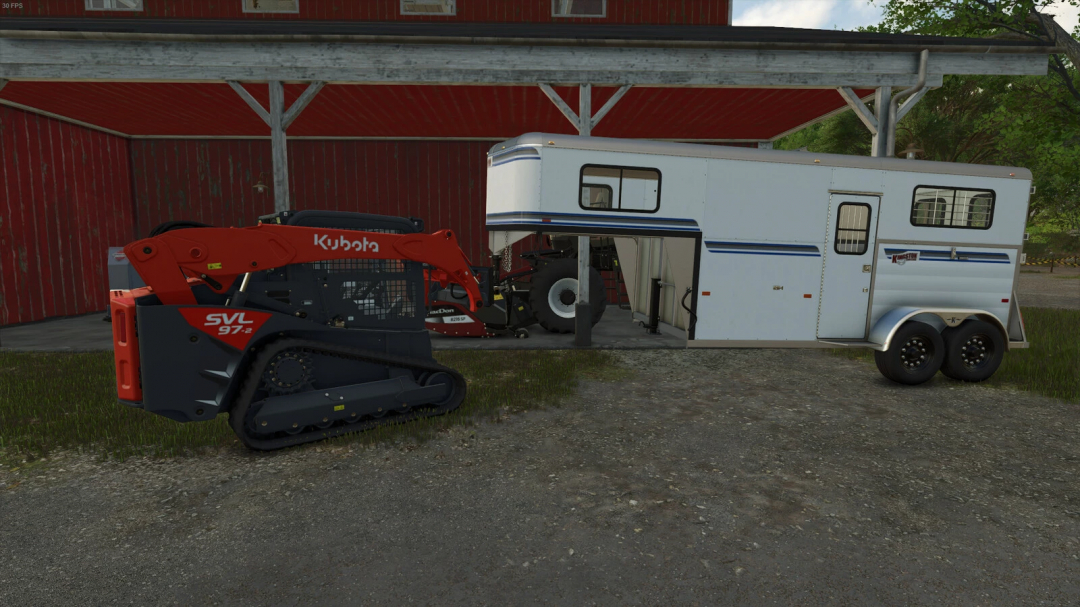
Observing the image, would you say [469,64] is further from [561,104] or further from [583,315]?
[583,315]

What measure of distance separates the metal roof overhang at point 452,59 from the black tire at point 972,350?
4201 mm

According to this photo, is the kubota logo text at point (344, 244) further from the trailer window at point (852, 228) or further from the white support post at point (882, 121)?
the white support post at point (882, 121)

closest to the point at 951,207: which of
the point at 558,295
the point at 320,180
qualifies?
the point at 558,295

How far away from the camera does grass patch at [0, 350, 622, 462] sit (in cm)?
471

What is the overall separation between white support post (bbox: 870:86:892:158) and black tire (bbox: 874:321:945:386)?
326cm

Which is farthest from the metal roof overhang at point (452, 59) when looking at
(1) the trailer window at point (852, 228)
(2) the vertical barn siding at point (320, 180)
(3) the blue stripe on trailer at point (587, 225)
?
(2) the vertical barn siding at point (320, 180)

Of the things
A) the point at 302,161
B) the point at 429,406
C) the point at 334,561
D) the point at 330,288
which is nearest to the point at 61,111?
the point at 302,161

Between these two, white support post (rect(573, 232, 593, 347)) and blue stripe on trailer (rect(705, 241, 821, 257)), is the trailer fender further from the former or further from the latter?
white support post (rect(573, 232, 593, 347))

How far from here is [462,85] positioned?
29.3 ft

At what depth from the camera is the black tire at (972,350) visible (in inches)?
269

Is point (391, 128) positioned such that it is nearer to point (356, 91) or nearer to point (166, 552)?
point (356, 91)

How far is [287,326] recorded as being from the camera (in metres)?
4.62

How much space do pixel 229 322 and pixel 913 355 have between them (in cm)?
789

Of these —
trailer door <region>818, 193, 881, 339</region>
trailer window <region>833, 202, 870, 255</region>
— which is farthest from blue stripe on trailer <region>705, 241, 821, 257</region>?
trailer window <region>833, 202, 870, 255</region>
